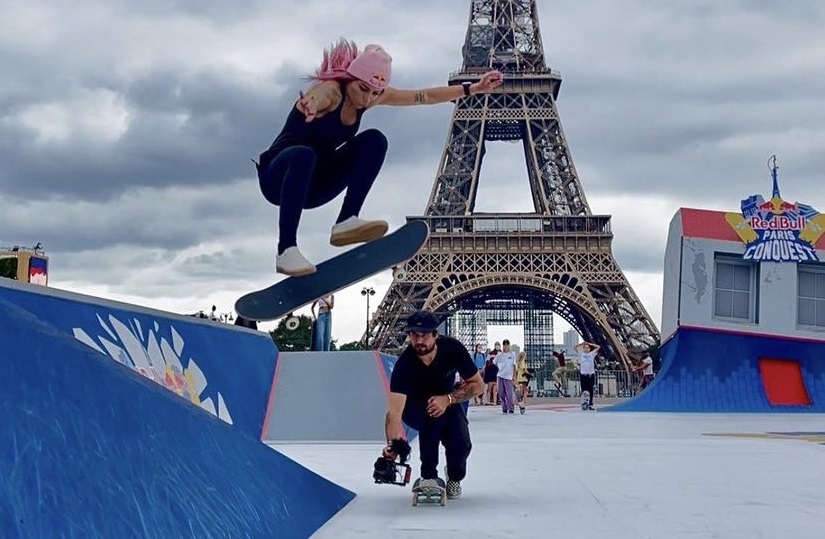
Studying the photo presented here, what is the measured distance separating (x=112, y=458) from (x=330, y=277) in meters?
5.07

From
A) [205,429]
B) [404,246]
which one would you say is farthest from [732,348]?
[205,429]

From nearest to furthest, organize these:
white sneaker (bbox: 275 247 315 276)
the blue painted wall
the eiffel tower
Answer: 1. the blue painted wall
2. white sneaker (bbox: 275 247 315 276)
3. the eiffel tower

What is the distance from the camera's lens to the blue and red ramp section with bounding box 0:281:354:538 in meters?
2.24

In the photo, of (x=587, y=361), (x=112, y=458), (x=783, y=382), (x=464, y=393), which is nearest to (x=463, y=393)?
(x=464, y=393)

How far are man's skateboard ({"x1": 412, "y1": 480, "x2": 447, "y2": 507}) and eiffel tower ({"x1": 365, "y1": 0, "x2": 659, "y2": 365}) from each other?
35.6 meters

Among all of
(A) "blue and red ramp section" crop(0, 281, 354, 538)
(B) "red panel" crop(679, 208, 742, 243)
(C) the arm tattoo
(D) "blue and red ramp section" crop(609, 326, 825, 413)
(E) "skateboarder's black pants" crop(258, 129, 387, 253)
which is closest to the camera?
(A) "blue and red ramp section" crop(0, 281, 354, 538)

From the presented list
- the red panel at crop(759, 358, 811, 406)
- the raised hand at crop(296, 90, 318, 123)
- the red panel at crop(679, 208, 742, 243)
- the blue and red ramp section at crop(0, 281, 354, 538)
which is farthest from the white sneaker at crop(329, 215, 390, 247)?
the red panel at crop(759, 358, 811, 406)

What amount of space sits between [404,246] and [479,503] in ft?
10.3

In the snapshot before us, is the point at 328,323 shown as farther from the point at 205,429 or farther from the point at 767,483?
the point at 205,429

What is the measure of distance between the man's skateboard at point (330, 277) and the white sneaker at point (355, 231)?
43cm

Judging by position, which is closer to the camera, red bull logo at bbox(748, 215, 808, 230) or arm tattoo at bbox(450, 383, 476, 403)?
arm tattoo at bbox(450, 383, 476, 403)

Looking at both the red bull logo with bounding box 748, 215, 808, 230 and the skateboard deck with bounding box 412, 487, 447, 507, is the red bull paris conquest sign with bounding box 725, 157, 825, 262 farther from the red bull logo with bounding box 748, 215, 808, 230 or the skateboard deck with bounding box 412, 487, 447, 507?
the skateboard deck with bounding box 412, 487, 447, 507

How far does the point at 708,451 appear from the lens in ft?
27.5

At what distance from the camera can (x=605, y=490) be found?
18.0 feet
